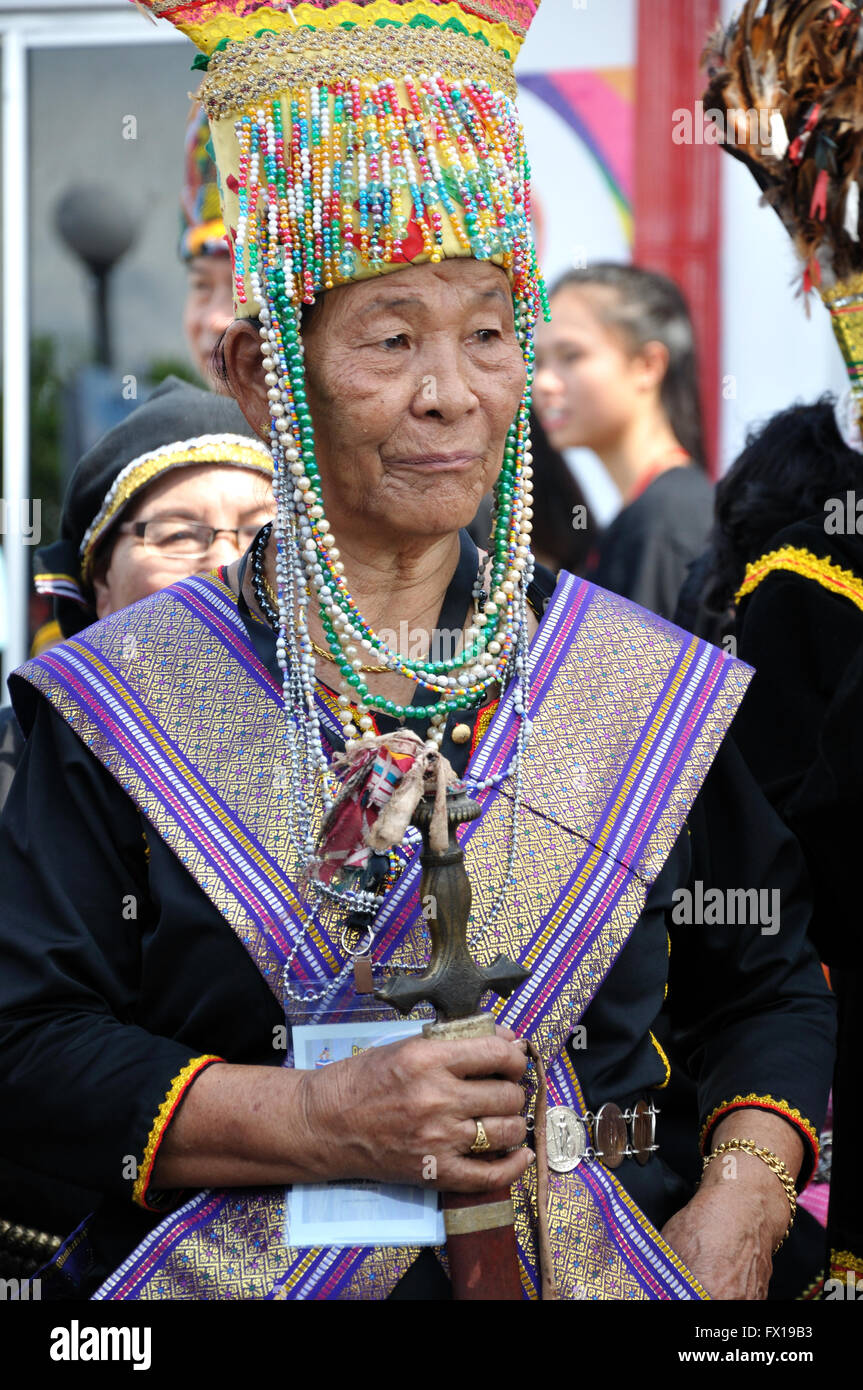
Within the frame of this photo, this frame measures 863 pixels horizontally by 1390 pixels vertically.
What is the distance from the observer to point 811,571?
3.12 meters

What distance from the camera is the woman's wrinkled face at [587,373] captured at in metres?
6.33

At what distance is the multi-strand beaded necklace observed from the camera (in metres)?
2.22

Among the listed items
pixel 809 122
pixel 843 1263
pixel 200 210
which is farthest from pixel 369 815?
pixel 200 210

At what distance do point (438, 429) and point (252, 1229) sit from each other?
1.02 meters

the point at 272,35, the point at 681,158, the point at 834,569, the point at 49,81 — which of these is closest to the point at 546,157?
the point at 681,158

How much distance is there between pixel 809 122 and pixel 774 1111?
6.04ft

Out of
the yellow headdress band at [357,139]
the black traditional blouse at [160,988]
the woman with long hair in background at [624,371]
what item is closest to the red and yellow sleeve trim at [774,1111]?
the black traditional blouse at [160,988]

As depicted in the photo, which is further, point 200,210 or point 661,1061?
point 200,210

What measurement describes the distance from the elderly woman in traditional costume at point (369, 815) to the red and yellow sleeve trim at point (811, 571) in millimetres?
640

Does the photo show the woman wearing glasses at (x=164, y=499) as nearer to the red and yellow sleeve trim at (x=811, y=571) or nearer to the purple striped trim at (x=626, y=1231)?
the red and yellow sleeve trim at (x=811, y=571)

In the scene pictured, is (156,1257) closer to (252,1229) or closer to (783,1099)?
(252,1229)

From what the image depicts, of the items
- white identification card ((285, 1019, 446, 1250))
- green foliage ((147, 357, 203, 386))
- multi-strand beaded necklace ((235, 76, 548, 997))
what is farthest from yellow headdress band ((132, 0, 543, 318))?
green foliage ((147, 357, 203, 386))

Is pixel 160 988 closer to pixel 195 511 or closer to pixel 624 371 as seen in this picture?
pixel 195 511

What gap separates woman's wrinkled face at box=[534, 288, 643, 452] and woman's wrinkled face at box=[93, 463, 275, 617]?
2.97 meters
